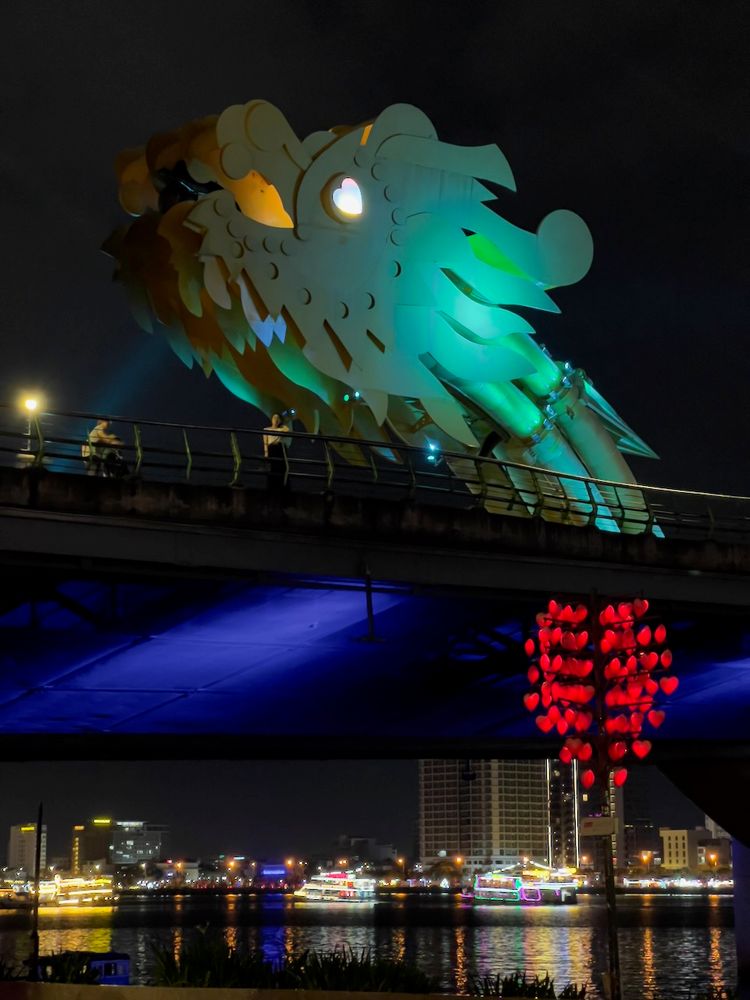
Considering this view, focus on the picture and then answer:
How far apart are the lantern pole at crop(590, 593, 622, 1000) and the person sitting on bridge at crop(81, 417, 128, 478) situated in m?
10.1

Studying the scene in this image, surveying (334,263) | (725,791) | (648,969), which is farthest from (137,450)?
(648,969)

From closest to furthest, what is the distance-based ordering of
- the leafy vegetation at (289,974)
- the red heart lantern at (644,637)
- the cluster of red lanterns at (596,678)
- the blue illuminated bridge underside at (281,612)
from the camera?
the leafy vegetation at (289,974), the cluster of red lanterns at (596,678), the blue illuminated bridge underside at (281,612), the red heart lantern at (644,637)

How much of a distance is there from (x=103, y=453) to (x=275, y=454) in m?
4.11

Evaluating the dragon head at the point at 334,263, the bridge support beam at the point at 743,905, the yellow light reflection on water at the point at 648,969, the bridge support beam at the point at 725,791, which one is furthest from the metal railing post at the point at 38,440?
the yellow light reflection on water at the point at 648,969

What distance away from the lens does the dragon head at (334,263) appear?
4106 centimetres

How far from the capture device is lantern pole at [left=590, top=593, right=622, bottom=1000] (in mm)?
21694

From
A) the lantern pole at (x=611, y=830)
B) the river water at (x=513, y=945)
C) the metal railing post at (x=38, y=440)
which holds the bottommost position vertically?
the river water at (x=513, y=945)

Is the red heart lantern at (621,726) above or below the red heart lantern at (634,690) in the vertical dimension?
below

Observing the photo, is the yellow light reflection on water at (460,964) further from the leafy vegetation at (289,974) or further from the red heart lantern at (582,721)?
the leafy vegetation at (289,974)

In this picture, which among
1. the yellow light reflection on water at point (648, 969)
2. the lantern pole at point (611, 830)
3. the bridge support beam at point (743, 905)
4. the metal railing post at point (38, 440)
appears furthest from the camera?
the yellow light reflection on water at point (648, 969)

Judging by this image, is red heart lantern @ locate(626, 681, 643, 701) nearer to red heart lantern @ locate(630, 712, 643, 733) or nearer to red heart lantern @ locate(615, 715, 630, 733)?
red heart lantern @ locate(630, 712, 643, 733)

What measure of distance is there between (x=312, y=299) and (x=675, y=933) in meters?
76.2

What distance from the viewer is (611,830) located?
2156 cm

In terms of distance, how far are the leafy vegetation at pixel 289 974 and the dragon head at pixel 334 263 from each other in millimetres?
21652
